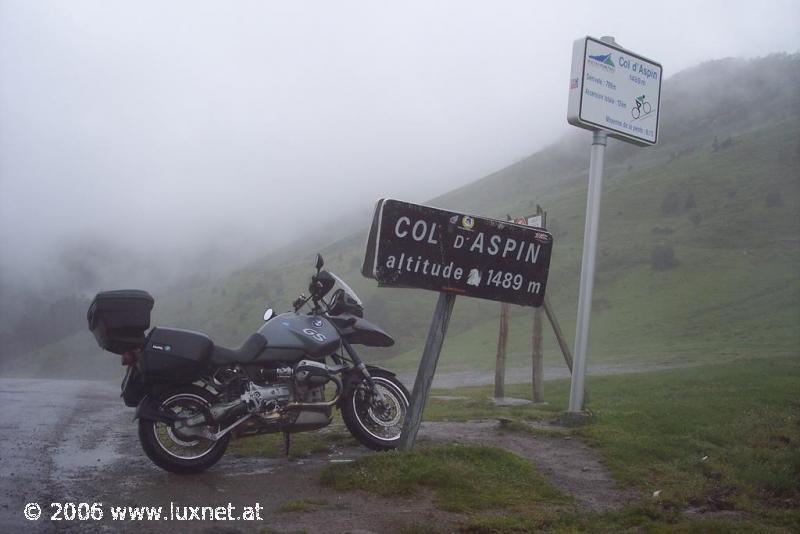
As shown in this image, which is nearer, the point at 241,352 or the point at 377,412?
the point at 241,352

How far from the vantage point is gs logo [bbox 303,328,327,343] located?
753 centimetres

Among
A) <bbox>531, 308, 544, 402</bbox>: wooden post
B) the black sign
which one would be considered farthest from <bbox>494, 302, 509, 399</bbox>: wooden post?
the black sign

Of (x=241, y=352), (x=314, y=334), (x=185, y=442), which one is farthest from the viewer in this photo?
(x=314, y=334)

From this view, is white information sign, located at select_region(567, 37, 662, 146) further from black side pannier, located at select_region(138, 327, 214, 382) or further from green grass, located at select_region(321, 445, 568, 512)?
black side pannier, located at select_region(138, 327, 214, 382)

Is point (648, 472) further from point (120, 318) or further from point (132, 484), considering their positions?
point (120, 318)

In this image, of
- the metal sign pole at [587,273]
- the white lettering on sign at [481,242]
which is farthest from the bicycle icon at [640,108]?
the white lettering on sign at [481,242]

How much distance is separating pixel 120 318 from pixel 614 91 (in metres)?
6.82

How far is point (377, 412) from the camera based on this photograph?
7.95 m

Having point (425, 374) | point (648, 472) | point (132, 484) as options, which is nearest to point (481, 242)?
point (425, 374)

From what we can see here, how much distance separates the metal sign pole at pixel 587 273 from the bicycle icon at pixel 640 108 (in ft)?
2.02

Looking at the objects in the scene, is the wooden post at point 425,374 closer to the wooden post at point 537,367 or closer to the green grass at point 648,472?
the green grass at point 648,472

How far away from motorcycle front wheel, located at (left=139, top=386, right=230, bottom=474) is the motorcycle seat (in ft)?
1.04

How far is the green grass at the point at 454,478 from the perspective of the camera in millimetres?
6148

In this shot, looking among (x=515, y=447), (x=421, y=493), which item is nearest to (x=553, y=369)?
(x=515, y=447)
